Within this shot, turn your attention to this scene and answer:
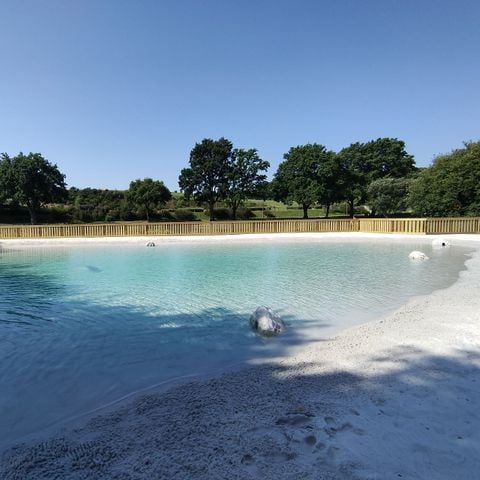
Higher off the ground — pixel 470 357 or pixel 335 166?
pixel 335 166

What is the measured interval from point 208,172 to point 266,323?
106 feet

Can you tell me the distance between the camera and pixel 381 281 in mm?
9023

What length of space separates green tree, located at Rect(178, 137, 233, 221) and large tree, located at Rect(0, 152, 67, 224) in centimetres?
1206

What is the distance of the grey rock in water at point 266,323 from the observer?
5.26 metres

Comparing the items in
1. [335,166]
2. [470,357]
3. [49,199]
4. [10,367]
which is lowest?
[10,367]

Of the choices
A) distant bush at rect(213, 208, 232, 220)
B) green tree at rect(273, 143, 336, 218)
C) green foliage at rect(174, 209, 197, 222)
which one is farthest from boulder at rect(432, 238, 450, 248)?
green foliage at rect(174, 209, 197, 222)

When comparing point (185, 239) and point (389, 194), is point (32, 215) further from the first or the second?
point (389, 194)

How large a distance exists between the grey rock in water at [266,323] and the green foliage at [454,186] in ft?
81.5

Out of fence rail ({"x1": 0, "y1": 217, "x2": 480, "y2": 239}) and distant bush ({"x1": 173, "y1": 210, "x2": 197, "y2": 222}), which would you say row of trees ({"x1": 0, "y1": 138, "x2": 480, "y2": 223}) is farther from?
fence rail ({"x1": 0, "y1": 217, "x2": 480, "y2": 239})

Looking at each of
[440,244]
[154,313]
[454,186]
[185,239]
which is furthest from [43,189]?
[454,186]

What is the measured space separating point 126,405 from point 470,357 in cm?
365

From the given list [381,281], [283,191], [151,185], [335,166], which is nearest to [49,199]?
[151,185]

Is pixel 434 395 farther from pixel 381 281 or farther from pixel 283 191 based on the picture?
pixel 283 191

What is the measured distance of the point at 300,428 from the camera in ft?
8.61
